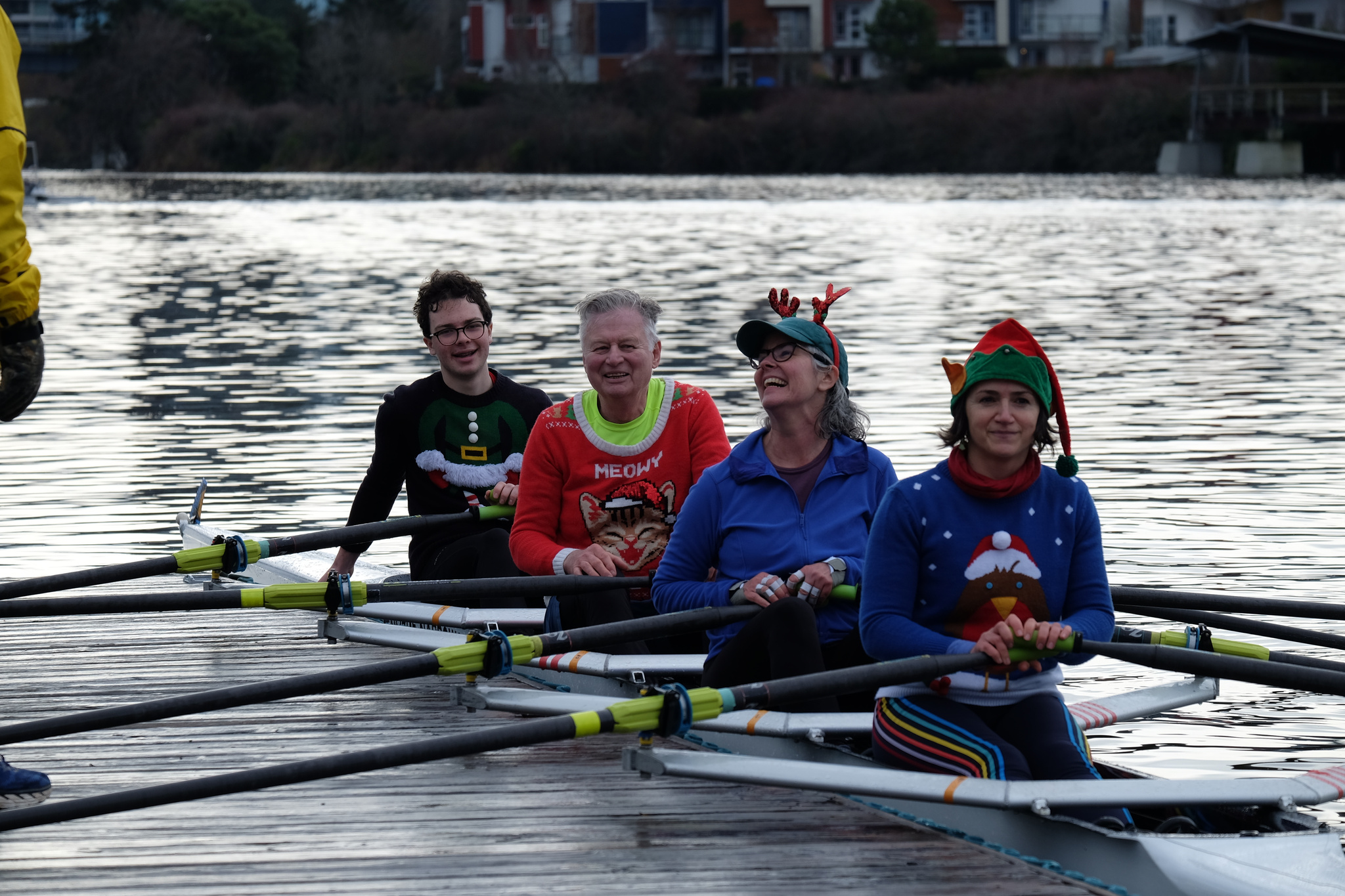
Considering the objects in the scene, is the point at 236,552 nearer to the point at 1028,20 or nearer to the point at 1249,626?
the point at 1249,626

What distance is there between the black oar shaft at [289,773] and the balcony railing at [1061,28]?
279ft

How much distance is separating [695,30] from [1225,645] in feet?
267

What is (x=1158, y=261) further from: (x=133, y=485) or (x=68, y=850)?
(x=68, y=850)

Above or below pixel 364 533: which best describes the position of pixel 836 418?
above

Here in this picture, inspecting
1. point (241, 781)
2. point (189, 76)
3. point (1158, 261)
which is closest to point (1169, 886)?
point (241, 781)

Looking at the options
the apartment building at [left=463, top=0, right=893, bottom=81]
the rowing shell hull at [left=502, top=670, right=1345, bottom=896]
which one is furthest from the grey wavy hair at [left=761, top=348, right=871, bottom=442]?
the apartment building at [left=463, top=0, right=893, bottom=81]

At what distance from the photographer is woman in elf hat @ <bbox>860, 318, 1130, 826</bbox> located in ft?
13.8

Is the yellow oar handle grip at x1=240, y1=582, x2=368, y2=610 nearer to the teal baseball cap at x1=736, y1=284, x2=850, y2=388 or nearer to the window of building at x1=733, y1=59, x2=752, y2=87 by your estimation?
the teal baseball cap at x1=736, y1=284, x2=850, y2=388

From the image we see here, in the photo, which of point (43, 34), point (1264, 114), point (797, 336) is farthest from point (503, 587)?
point (43, 34)

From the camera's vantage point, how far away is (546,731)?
4035 millimetres

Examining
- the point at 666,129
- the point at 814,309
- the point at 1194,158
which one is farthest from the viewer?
the point at 666,129

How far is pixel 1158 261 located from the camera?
29.2 meters

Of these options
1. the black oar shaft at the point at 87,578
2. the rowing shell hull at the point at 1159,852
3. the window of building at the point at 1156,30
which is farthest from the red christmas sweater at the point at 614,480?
the window of building at the point at 1156,30

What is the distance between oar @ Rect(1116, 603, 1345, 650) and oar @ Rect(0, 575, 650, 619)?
66.1 inches
